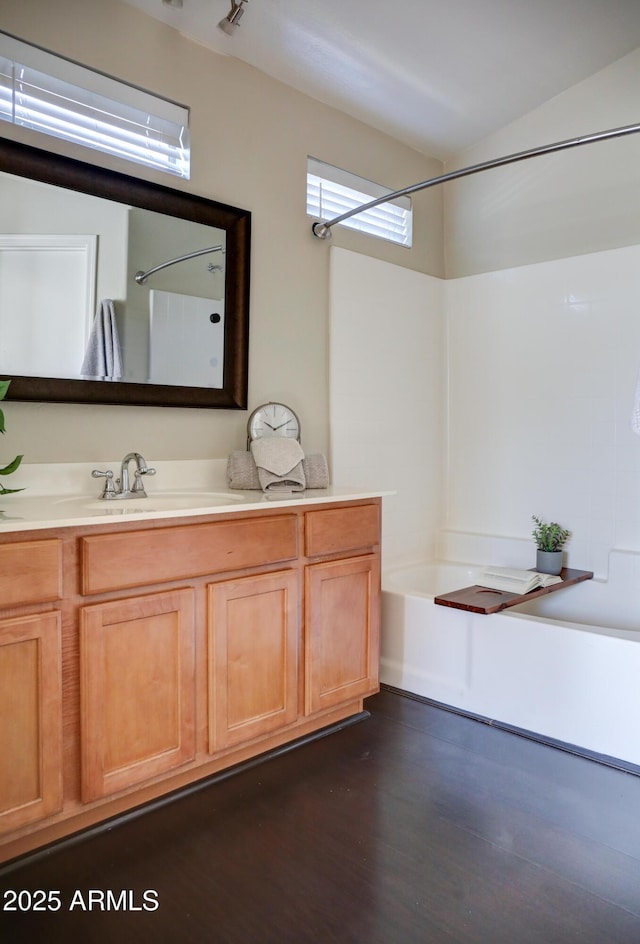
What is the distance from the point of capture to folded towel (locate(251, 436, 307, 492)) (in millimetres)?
2449

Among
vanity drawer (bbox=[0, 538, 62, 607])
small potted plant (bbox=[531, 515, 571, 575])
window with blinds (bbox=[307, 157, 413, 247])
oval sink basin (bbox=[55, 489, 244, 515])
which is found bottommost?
small potted plant (bbox=[531, 515, 571, 575])

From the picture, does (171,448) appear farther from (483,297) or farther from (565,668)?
(483,297)

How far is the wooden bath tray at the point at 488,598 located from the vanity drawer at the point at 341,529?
1.35 ft

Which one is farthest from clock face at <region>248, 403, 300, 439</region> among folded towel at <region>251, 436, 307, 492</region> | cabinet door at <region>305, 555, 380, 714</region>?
cabinet door at <region>305, 555, 380, 714</region>

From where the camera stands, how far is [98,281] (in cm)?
214

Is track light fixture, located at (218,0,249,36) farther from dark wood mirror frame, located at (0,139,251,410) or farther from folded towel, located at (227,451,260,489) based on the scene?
folded towel, located at (227,451,260,489)

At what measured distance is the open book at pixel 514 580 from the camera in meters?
2.73

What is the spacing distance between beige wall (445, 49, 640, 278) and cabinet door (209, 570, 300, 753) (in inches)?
86.2

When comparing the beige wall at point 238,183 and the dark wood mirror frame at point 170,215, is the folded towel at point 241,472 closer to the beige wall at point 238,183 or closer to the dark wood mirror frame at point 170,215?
the beige wall at point 238,183

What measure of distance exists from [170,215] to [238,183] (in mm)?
412

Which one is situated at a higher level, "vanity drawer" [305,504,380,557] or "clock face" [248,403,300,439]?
"clock face" [248,403,300,439]

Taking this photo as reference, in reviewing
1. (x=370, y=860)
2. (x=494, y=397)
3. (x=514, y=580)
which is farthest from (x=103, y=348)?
(x=494, y=397)

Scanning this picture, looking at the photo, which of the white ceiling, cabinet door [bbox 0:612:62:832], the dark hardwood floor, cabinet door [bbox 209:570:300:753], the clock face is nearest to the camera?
A: the dark hardwood floor

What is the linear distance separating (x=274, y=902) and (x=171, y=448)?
150cm
